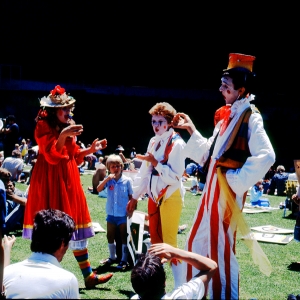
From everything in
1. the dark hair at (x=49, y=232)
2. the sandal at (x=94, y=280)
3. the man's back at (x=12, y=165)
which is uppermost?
the dark hair at (x=49, y=232)

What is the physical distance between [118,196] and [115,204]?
0.12 metres

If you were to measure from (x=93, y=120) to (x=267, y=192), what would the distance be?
15.8 metres

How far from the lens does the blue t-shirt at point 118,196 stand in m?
5.91

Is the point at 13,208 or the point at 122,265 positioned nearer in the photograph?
the point at 122,265

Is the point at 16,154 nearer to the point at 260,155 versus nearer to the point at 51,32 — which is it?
the point at 260,155

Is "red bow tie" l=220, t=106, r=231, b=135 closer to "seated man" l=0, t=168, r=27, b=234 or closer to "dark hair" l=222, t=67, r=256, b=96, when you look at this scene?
"dark hair" l=222, t=67, r=256, b=96

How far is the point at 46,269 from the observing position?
94.1 inches

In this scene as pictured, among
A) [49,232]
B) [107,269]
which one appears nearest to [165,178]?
[107,269]

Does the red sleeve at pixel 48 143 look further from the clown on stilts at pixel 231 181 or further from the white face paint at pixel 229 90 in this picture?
the white face paint at pixel 229 90

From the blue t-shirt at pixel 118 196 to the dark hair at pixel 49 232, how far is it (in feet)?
10.6

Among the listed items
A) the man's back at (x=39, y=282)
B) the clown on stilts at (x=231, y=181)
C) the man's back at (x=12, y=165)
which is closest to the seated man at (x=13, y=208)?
the clown on stilts at (x=231, y=181)

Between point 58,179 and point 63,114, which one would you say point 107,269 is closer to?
point 58,179

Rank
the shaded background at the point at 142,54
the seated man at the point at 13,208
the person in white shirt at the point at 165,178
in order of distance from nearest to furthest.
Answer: the person in white shirt at the point at 165,178, the seated man at the point at 13,208, the shaded background at the point at 142,54

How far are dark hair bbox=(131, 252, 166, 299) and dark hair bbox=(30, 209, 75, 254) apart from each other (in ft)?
1.45
